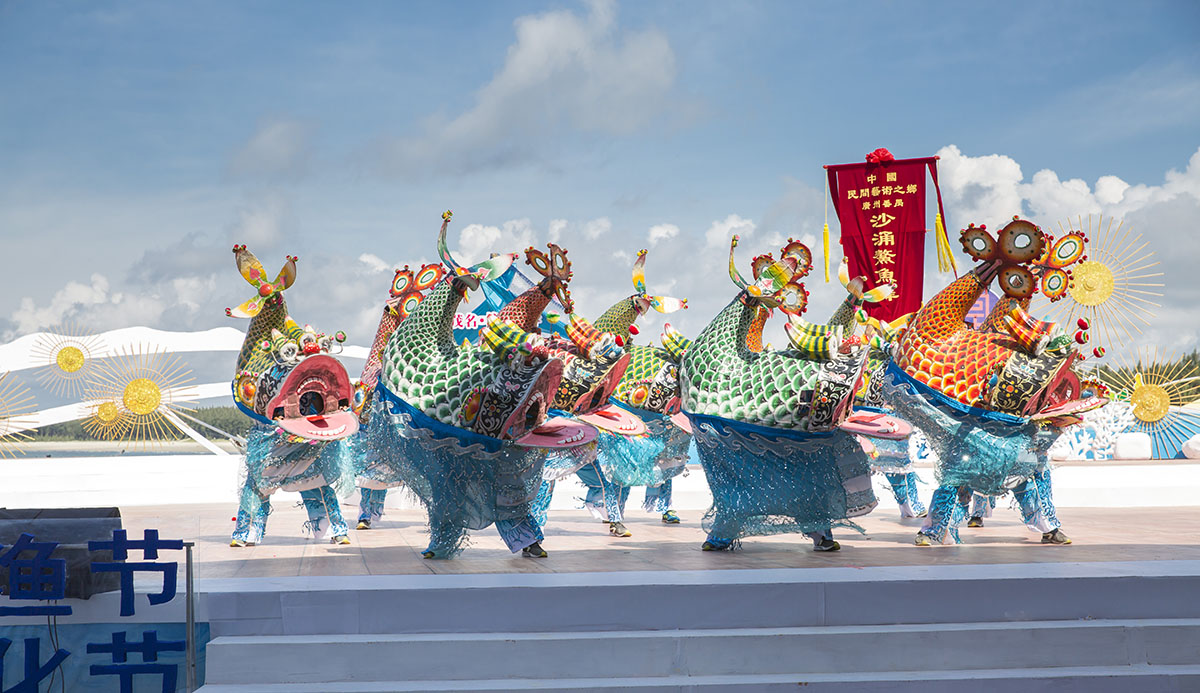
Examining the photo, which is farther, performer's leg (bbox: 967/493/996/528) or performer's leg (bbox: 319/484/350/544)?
performer's leg (bbox: 967/493/996/528)

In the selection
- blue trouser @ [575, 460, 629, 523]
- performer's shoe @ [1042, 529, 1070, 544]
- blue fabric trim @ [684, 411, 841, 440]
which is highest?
blue fabric trim @ [684, 411, 841, 440]

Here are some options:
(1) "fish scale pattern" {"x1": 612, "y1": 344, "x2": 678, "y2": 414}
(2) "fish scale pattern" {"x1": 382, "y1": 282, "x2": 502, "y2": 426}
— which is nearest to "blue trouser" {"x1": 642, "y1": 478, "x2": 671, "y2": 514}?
(1) "fish scale pattern" {"x1": 612, "y1": 344, "x2": 678, "y2": 414}

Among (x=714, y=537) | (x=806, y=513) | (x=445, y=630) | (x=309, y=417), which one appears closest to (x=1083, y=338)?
(x=806, y=513)

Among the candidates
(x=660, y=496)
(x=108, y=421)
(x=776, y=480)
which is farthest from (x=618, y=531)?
(x=108, y=421)

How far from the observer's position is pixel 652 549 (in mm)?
6125

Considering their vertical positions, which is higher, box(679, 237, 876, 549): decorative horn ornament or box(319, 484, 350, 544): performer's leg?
box(679, 237, 876, 549): decorative horn ornament

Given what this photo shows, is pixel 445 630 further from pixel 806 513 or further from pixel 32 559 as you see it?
pixel 806 513

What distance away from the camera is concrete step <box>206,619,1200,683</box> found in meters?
3.90

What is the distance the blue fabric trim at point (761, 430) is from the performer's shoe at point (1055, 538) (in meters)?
1.76

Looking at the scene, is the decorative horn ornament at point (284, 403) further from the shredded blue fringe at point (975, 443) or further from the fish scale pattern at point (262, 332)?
the shredded blue fringe at point (975, 443)

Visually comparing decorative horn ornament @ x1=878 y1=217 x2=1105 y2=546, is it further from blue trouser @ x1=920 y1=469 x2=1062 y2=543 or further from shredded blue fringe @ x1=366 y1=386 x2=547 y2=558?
shredded blue fringe @ x1=366 y1=386 x2=547 y2=558

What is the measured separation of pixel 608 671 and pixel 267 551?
116 inches

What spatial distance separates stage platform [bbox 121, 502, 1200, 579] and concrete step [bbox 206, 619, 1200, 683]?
55 cm

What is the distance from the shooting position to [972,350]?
6.33 meters
